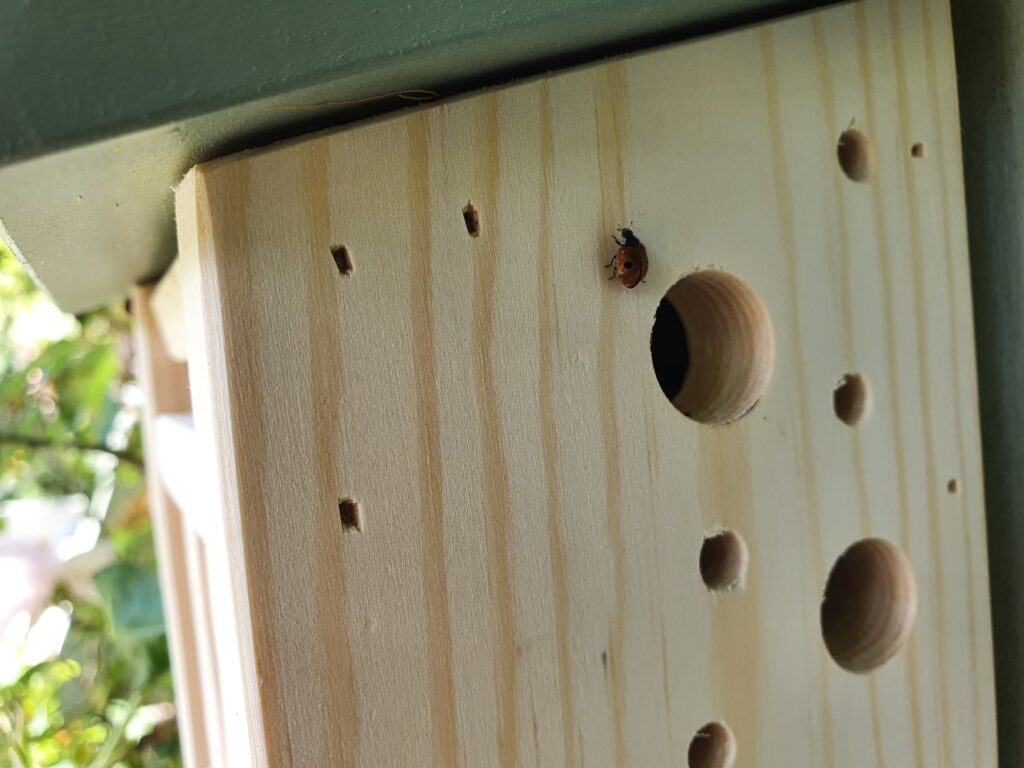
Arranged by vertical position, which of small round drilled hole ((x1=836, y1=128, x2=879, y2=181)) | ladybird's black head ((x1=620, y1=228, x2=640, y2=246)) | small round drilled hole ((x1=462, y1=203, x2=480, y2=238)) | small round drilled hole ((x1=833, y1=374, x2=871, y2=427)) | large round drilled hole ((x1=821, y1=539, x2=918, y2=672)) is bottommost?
large round drilled hole ((x1=821, y1=539, x2=918, y2=672))

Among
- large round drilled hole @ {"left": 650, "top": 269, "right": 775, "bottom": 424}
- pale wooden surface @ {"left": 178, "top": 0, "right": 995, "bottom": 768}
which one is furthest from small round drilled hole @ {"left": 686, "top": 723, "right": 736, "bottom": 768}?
large round drilled hole @ {"left": 650, "top": 269, "right": 775, "bottom": 424}

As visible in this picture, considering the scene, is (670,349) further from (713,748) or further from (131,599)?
(131,599)

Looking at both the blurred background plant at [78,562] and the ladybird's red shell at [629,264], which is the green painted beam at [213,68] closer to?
the ladybird's red shell at [629,264]

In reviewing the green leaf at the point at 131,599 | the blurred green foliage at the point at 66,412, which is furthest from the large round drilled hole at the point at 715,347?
the blurred green foliage at the point at 66,412

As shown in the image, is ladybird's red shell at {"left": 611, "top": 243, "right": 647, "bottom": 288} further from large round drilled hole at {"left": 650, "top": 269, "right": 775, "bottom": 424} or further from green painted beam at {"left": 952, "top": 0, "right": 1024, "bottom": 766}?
green painted beam at {"left": 952, "top": 0, "right": 1024, "bottom": 766}

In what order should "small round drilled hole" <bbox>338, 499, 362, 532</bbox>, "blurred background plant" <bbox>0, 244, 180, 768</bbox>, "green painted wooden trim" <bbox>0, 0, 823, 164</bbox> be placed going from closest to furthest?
1. "green painted wooden trim" <bbox>0, 0, 823, 164</bbox>
2. "small round drilled hole" <bbox>338, 499, 362, 532</bbox>
3. "blurred background plant" <bbox>0, 244, 180, 768</bbox>

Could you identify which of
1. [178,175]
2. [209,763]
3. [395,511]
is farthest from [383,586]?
[209,763]

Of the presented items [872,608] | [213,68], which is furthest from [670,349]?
[213,68]
